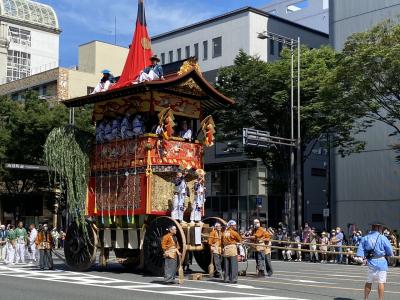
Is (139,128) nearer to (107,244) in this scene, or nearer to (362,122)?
(107,244)

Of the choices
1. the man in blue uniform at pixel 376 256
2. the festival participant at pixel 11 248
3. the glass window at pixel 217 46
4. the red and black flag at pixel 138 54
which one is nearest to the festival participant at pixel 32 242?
the festival participant at pixel 11 248

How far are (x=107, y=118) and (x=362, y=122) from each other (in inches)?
742

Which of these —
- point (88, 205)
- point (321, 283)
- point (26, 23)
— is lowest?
point (321, 283)

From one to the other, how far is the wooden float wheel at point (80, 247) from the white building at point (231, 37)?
29731 mm

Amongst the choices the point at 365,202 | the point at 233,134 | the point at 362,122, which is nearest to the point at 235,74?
the point at 233,134

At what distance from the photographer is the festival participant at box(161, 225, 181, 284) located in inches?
639

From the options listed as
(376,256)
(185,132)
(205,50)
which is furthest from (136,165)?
(205,50)

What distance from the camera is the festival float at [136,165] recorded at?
18.4 metres

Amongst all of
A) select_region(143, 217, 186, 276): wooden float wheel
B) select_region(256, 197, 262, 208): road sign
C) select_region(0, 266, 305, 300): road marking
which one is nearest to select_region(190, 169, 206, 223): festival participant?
select_region(143, 217, 186, 276): wooden float wheel

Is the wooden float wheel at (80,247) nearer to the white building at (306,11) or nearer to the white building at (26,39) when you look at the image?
the white building at (26,39)

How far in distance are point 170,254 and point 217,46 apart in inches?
1494

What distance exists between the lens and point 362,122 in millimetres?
34906

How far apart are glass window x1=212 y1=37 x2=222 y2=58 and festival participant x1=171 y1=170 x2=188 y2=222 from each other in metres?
35.0

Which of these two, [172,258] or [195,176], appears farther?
[195,176]
